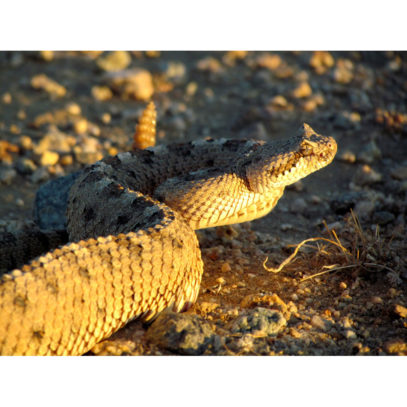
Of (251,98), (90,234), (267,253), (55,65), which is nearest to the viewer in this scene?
(90,234)

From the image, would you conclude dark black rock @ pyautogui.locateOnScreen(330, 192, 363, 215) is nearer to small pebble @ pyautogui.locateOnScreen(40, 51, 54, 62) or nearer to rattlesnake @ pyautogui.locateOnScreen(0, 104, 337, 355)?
rattlesnake @ pyautogui.locateOnScreen(0, 104, 337, 355)

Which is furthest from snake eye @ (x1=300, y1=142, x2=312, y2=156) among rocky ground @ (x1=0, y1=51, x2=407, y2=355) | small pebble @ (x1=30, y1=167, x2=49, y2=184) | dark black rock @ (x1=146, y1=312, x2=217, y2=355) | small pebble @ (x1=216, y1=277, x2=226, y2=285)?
small pebble @ (x1=30, y1=167, x2=49, y2=184)

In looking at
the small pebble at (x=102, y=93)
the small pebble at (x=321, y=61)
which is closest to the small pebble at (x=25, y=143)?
the small pebble at (x=102, y=93)

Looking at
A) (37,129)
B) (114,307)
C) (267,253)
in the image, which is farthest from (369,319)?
(37,129)

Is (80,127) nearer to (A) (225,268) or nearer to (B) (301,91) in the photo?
(B) (301,91)

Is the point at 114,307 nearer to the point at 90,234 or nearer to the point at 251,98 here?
the point at 90,234

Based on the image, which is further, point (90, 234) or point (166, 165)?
point (166, 165)

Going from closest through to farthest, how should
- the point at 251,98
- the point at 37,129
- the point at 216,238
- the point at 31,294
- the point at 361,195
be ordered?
the point at 31,294, the point at 216,238, the point at 361,195, the point at 37,129, the point at 251,98
